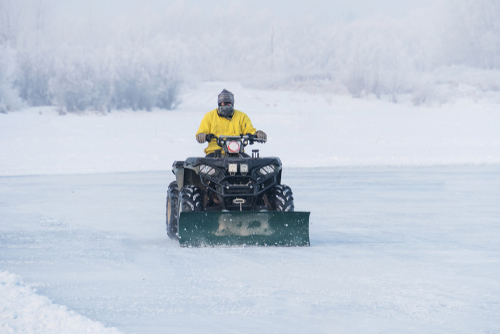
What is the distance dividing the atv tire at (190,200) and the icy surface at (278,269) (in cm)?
48

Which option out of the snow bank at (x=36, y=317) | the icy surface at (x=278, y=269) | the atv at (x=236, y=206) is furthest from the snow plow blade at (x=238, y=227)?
the snow bank at (x=36, y=317)

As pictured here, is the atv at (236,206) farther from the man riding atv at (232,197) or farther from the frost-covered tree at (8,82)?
the frost-covered tree at (8,82)

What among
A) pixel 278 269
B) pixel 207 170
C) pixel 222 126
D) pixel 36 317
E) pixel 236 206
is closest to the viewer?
pixel 36 317

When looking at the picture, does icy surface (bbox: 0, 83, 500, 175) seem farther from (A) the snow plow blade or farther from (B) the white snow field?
(A) the snow plow blade

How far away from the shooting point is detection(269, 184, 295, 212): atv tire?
8594 mm

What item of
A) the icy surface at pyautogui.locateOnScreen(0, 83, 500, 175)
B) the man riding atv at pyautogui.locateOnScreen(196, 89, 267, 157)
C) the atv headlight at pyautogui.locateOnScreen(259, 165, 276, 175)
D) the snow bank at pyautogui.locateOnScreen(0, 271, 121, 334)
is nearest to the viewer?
the snow bank at pyautogui.locateOnScreen(0, 271, 121, 334)

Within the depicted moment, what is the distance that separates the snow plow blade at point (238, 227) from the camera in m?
8.12

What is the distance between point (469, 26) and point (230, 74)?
2116 cm

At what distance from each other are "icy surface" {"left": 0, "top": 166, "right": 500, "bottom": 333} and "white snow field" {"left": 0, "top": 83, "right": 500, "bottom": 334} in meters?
0.02

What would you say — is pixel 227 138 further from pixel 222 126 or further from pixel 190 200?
pixel 190 200

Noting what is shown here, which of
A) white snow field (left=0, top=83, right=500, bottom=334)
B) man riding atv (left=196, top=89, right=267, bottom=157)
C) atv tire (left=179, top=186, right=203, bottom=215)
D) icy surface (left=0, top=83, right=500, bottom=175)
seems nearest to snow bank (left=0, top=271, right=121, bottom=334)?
white snow field (left=0, top=83, right=500, bottom=334)

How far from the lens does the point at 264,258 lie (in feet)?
25.1

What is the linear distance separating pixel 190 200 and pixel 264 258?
123cm

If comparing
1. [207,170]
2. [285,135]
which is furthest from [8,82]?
[207,170]
